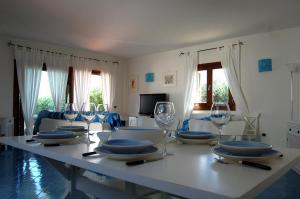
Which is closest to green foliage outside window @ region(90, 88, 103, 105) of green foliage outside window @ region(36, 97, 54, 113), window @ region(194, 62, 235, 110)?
green foliage outside window @ region(36, 97, 54, 113)

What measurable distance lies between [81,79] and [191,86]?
108 inches

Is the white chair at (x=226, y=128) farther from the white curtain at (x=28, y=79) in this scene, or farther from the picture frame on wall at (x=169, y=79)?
the white curtain at (x=28, y=79)

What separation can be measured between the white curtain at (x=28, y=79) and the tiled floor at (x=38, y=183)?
1.60m

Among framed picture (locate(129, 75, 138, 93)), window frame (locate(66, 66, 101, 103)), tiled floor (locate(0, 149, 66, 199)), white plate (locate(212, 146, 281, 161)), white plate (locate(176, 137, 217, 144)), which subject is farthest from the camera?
framed picture (locate(129, 75, 138, 93))

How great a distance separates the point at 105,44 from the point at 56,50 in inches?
46.9

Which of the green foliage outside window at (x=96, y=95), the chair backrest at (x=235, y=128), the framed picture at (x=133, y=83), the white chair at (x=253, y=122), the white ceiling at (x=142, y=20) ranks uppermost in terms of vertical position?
the white ceiling at (x=142, y=20)

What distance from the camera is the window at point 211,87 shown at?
513cm

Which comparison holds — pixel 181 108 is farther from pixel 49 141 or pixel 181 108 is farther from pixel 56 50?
pixel 49 141

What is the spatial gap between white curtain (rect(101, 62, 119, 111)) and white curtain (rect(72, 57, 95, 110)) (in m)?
0.51

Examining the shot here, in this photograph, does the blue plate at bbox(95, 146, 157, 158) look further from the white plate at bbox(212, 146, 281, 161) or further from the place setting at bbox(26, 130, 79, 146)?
the place setting at bbox(26, 130, 79, 146)

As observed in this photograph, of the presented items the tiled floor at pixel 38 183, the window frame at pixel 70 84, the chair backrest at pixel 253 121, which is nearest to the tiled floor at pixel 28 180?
the tiled floor at pixel 38 183

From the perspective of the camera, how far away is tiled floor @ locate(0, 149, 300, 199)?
92.5 inches

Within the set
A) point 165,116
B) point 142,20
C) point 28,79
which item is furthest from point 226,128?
point 28,79

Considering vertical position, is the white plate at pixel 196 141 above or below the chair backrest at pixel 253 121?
above
